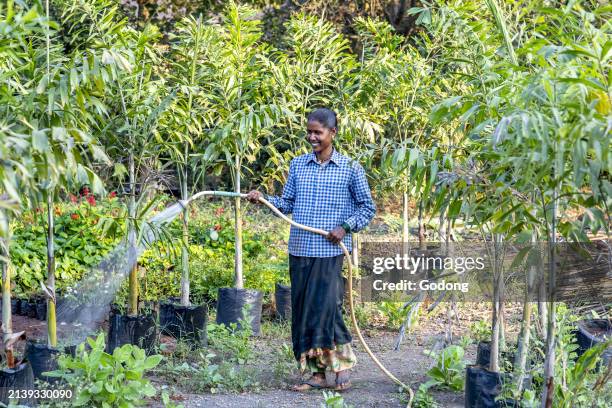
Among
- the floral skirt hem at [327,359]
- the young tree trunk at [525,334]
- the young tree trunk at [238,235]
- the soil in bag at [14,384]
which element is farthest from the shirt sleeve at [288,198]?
the soil in bag at [14,384]

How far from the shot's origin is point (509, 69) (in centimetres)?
473

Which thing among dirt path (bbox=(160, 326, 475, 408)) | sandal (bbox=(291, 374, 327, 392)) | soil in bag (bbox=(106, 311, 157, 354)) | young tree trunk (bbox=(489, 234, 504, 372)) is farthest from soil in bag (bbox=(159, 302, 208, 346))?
young tree trunk (bbox=(489, 234, 504, 372))

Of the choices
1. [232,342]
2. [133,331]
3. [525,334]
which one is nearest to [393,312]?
[232,342]

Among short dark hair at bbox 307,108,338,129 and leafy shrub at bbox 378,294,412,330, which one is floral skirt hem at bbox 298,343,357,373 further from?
leafy shrub at bbox 378,294,412,330

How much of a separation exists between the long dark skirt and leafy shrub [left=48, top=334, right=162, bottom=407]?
1183 millimetres

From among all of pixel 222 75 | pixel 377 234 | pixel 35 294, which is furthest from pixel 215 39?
pixel 377 234

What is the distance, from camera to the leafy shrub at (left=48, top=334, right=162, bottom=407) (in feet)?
15.9

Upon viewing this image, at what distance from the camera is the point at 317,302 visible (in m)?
5.83

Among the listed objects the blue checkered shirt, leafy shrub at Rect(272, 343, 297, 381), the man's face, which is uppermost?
the man's face

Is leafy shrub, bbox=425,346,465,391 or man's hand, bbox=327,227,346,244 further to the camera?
leafy shrub, bbox=425,346,465,391

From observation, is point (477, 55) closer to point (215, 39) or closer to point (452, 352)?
point (452, 352)

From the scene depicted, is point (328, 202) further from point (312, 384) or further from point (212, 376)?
point (212, 376)

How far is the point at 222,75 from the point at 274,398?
2.76 meters

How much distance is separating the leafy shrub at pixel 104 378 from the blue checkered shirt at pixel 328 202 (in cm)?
133
